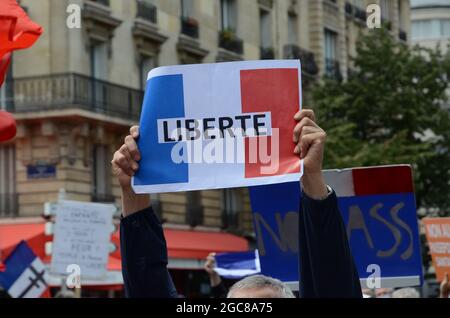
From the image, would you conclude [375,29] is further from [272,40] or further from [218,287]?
[218,287]

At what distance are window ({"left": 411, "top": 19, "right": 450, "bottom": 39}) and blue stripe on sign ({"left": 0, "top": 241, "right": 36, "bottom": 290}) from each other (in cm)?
5125

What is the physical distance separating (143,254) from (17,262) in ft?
38.3

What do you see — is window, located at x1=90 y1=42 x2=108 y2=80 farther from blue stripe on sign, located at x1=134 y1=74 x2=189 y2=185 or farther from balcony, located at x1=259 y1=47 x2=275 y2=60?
blue stripe on sign, located at x1=134 y1=74 x2=189 y2=185

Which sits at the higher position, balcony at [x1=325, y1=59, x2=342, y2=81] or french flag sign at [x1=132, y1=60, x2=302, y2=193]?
balcony at [x1=325, y1=59, x2=342, y2=81]

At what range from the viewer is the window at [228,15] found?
36.8m

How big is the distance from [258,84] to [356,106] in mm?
30667

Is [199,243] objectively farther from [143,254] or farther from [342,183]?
[143,254]

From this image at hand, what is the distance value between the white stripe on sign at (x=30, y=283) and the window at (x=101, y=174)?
15.0 m

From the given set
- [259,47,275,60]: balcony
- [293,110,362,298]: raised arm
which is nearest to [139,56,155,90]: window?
[259,47,275,60]: balcony

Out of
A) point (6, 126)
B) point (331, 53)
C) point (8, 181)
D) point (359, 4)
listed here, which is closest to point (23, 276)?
point (6, 126)

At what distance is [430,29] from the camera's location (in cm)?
6556

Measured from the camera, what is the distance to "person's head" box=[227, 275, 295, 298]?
134 inches

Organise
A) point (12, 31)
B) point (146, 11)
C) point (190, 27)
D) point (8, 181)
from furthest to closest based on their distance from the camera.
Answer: point (190, 27), point (146, 11), point (8, 181), point (12, 31)

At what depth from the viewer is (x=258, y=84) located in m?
4.06
